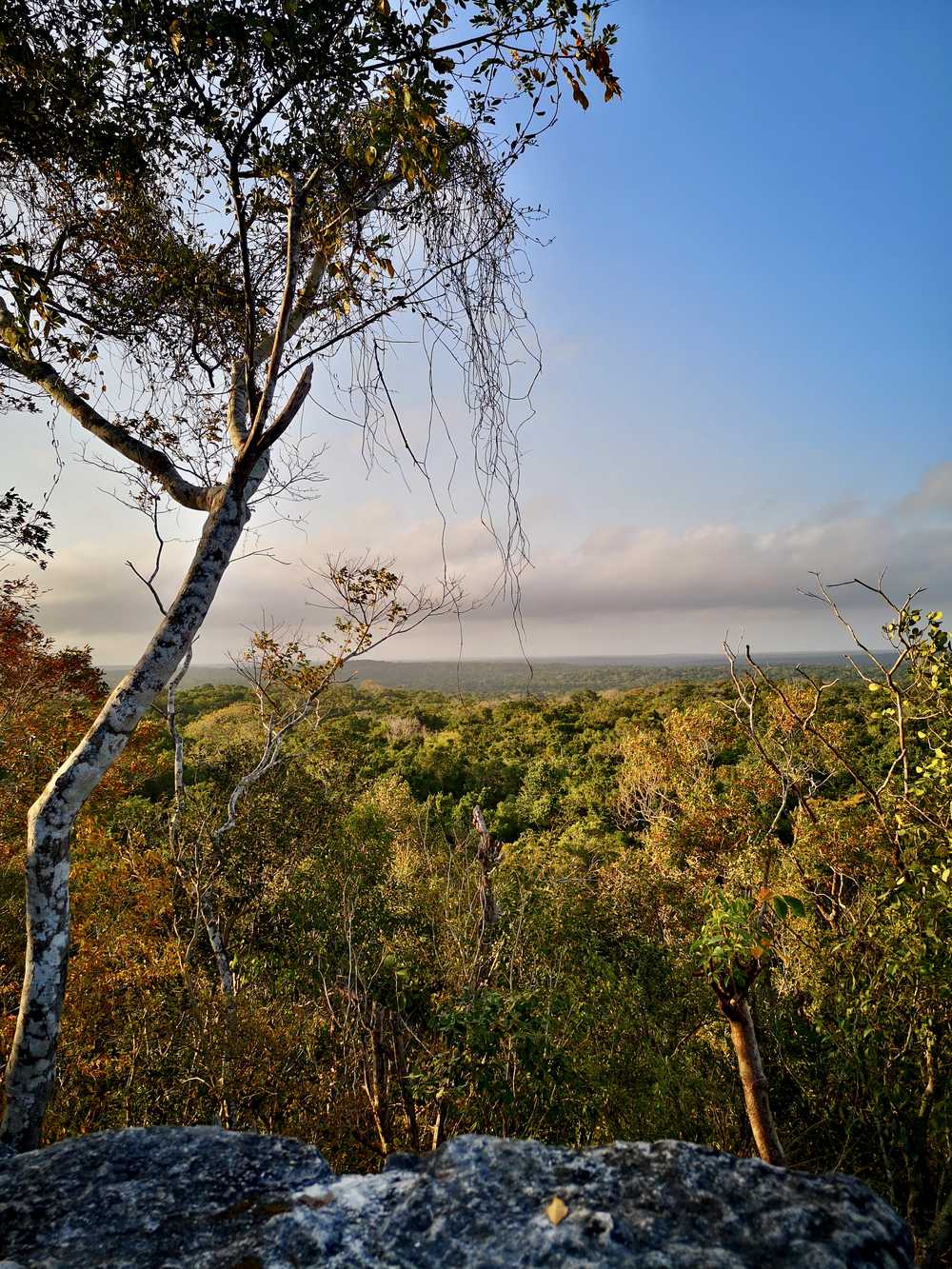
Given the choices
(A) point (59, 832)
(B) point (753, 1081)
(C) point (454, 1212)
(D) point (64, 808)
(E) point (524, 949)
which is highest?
(D) point (64, 808)

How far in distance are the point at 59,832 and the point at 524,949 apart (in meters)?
8.65

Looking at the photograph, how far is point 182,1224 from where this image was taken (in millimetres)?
1073

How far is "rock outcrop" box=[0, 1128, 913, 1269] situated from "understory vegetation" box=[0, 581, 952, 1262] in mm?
1191

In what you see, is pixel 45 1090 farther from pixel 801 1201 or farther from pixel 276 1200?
pixel 801 1201

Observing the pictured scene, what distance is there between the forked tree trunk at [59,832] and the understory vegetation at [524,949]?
1.50 m

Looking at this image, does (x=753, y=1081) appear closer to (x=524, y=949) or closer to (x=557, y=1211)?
(x=557, y=1211)

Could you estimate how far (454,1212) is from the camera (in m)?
1.04

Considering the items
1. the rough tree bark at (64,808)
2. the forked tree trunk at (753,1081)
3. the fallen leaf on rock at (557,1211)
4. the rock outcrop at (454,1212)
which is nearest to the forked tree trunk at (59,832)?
the rough tree bark at (64,808)

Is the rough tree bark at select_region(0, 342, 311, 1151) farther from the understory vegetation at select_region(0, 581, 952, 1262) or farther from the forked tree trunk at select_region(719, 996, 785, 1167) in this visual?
the forked tree trunk at select_region(719, 996, 785, 1167)

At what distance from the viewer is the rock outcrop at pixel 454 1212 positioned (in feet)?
3.09

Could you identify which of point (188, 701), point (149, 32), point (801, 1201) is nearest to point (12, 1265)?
point (801, 1201)

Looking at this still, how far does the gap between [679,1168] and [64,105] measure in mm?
4840

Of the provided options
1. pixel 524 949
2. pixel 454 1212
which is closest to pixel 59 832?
pixel 454 1212

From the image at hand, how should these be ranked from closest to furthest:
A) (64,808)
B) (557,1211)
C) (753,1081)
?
(557,1211) → (753,1081) → (64,808)
